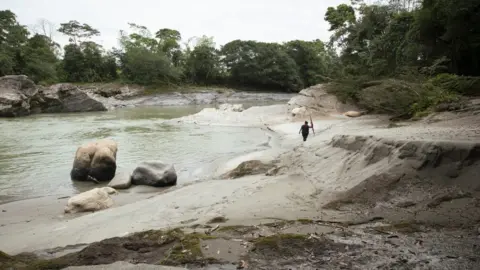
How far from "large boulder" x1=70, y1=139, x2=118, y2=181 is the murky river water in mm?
491

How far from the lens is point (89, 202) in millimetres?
7430

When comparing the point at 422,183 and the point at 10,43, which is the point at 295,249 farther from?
the point at 10,43

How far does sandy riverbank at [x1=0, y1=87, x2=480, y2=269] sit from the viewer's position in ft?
14.7

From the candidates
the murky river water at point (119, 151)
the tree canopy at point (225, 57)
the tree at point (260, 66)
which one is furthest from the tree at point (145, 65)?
the murky river water at point (119, 151)

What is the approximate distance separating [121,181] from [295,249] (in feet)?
23.5

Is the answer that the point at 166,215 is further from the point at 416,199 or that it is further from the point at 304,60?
the point at 304,60

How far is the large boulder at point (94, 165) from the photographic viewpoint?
33.7 feet

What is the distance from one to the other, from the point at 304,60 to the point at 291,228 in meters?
70.7

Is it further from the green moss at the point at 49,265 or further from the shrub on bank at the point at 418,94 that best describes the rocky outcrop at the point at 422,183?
the shrub on bank at the point at 418,94

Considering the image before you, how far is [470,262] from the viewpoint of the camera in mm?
3014

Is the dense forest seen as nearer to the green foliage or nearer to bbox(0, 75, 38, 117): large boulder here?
the green foliage

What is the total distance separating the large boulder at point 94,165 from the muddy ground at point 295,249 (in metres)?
6.39

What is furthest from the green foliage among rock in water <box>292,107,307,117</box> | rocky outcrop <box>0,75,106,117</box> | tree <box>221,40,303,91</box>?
tree <box>221,40,303,91</box>

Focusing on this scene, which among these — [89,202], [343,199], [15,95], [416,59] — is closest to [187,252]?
[343,199]
